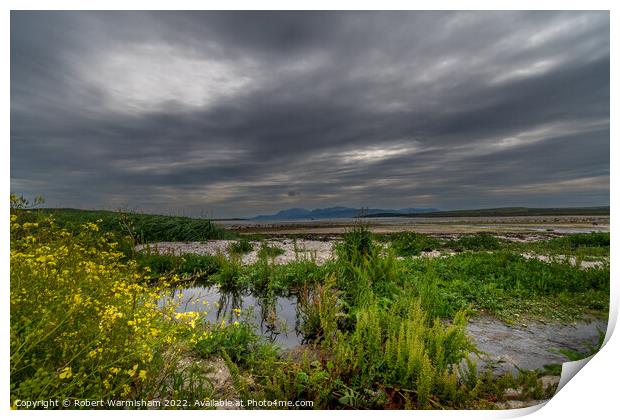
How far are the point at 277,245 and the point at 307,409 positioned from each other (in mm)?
4685

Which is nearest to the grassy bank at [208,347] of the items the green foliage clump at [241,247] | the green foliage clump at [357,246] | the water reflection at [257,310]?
the water reflection at [257,310]

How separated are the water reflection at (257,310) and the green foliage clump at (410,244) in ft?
10.1

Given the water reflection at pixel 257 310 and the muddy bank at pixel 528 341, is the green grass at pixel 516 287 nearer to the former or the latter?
the muddy bank at pixel 528 341

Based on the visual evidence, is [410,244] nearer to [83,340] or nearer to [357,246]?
[357,246]

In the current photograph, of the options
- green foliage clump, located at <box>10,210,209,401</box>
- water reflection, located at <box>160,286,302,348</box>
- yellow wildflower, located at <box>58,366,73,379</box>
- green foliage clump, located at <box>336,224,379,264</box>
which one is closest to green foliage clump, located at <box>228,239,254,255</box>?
water reflection, located at <box>160,286,302,348</box>

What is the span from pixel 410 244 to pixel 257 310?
4.19m

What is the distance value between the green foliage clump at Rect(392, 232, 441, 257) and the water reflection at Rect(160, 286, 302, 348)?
10.1ft

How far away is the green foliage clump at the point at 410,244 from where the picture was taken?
680 centimetres

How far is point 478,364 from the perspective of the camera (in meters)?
2.70

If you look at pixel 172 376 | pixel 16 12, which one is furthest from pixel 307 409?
pixel 16 12

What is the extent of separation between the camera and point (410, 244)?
7059 mm

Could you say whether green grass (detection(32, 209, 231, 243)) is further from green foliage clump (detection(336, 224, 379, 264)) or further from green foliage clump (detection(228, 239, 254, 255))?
green foliage clump (detection(336, 224, 379, 264))

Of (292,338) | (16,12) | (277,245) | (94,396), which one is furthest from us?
(277,245)
